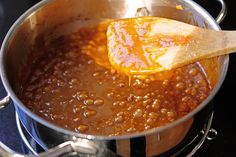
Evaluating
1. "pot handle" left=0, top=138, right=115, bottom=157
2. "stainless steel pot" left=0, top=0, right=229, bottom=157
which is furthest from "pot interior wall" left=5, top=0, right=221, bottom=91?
"pot handle" left=0, top=138, right=115, bottom=157

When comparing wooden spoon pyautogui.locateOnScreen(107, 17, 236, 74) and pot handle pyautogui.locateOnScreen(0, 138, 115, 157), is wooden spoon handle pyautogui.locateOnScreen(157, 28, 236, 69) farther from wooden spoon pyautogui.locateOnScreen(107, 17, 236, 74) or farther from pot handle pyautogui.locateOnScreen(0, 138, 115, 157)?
pot handle pyautogui.locateOnScreen(0, 138, 115, 157)

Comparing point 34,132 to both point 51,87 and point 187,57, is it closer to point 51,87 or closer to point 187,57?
point 51,87

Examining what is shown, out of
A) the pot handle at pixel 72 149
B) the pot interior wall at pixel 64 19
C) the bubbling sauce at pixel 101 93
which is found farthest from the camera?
the pot interior wall at pixel 64 19

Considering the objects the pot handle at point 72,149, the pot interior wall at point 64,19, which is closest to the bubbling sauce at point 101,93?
the pot interior wall at point 64,19

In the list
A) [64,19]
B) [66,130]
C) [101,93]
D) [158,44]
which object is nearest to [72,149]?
[66,130]

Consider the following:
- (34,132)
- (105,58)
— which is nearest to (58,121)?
(34,132)

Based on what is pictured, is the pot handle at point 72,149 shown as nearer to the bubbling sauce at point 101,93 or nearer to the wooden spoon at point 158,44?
the bubbling sauce at point 101,93

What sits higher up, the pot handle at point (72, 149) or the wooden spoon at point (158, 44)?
the wooden spoon at point (158, 44)
